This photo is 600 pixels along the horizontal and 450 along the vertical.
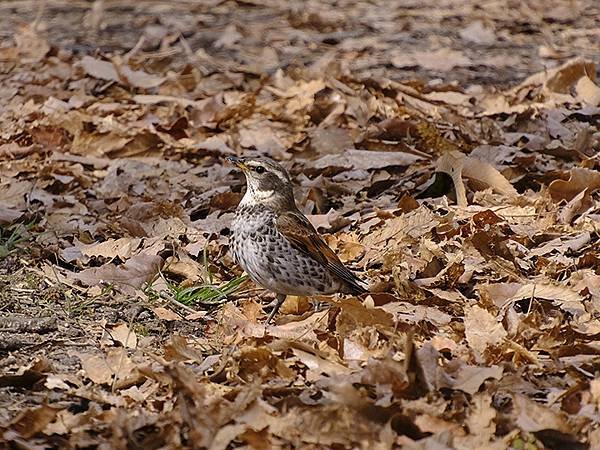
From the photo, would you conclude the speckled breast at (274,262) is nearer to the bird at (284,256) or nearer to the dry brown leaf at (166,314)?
the bird at (284,256)

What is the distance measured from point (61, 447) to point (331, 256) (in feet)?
7.34

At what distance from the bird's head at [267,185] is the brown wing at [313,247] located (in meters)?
0.20

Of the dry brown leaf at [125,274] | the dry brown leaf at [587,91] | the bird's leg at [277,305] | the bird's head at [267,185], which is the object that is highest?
the bird's head at [267,185]

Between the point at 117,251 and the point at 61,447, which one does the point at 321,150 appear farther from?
the point at 61,447

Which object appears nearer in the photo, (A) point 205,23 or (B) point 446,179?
(B) point 446,179

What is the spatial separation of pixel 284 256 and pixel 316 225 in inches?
47.9

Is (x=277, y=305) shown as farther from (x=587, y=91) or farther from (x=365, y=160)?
(x=587, y=91)

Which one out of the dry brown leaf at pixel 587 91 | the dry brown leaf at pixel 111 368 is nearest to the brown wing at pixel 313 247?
the dry brown leaf at pixel 111 368

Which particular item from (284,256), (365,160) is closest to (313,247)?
(284,256)

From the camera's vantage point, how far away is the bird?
5965mm

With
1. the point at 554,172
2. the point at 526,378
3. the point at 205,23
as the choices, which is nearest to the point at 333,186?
the point at 554,172

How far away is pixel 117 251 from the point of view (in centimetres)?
685

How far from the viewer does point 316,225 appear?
23.6 feet

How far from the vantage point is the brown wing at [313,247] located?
6.03 metres
